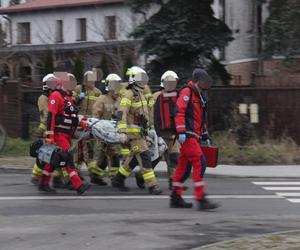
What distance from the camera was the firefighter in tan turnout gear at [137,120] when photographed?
10.3 meters

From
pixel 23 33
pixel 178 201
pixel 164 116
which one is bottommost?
pixel 178 201

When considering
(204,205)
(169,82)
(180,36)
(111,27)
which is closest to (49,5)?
(111,27)

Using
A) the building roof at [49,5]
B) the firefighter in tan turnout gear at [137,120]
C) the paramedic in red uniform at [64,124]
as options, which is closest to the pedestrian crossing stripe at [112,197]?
the paramedic in red uniform at [64,124]

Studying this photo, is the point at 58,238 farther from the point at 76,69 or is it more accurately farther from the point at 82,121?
the point at 76,69

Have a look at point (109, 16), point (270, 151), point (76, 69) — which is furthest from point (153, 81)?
point (109, 16)

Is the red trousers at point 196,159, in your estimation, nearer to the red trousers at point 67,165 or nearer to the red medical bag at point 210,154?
the red medical bag at point 210,154

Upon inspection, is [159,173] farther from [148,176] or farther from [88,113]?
[148,176]

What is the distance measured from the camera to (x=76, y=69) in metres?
28.2

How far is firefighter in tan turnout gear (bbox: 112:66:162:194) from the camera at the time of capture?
407 inches

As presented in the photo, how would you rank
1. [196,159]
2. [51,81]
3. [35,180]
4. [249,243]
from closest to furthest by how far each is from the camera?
[249,243] → [196,159] → [51,81] → [35,180]

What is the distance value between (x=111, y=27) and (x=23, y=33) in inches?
439

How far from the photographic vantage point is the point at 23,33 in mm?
46688

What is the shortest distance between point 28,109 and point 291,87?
23.5 feet

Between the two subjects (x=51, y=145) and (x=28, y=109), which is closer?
(x=51, y=145)
